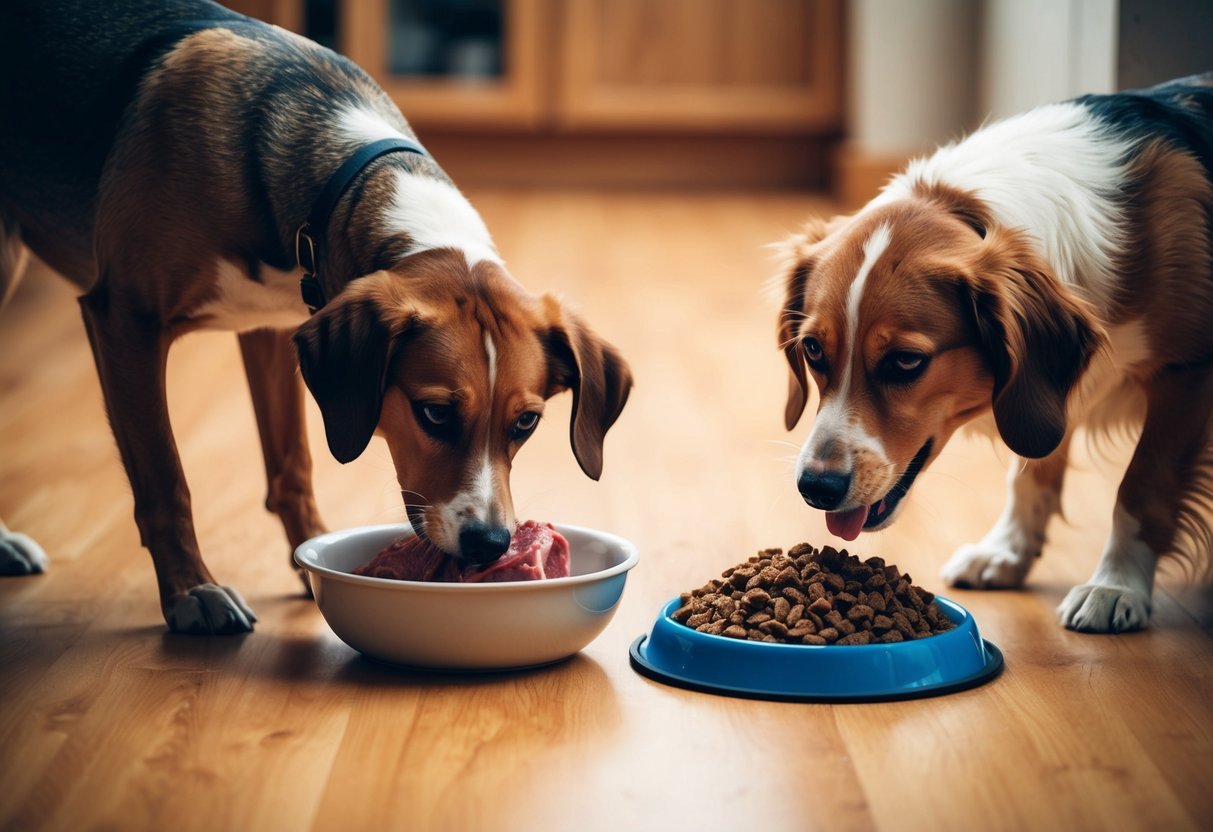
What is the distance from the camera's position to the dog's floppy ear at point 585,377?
2.28 meters

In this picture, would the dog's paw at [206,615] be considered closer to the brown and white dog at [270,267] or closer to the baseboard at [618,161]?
the brown and white dog at [270,267]

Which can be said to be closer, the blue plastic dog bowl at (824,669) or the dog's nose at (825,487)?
the blue plastic dog bowl at (824,669)

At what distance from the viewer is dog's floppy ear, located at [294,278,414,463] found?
2123 millimetres

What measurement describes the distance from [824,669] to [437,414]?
2.28 feet

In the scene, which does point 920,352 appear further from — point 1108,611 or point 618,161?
point 618,161

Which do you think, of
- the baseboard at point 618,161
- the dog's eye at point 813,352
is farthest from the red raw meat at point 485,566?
the baseboard at point 618,161

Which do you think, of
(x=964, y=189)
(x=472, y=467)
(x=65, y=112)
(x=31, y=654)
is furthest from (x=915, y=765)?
(x=65, y=112)

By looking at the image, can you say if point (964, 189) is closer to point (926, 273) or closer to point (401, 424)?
point (926, 273)

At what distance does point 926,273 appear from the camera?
2.27 metres

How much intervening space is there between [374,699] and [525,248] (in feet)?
14.0

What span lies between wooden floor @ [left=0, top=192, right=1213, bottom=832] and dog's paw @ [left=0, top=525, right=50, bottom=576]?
0.04 meters

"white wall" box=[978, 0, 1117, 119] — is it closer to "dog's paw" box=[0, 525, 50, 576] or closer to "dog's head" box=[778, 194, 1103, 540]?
"dog's head" box=[778, 194, 1103, 540]

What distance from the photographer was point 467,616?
2.06m

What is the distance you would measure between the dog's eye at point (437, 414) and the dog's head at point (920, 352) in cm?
57
